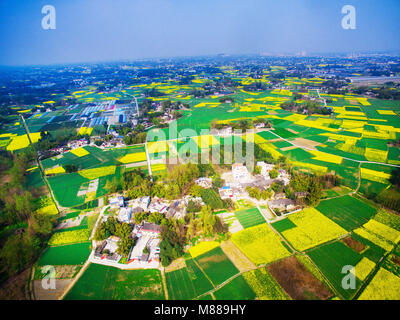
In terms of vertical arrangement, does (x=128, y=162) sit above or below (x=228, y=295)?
above

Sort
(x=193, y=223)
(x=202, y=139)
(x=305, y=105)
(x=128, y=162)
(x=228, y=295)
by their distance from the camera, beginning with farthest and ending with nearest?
(x=305, y=105) → (x=202, y=139) → (x=128, y=162) → (x=193, y=223) → (x=228, y=295)

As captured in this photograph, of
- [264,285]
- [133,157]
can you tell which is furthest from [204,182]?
[133,157]

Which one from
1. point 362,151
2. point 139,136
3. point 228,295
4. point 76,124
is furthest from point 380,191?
point 76,124

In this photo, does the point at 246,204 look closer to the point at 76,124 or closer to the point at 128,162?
the point at 128,162

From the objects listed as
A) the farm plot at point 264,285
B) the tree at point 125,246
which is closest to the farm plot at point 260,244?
the farm plot at point 264,285

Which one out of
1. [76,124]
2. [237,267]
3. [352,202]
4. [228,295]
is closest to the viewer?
[228,295]

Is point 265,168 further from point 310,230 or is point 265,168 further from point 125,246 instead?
point 125,246

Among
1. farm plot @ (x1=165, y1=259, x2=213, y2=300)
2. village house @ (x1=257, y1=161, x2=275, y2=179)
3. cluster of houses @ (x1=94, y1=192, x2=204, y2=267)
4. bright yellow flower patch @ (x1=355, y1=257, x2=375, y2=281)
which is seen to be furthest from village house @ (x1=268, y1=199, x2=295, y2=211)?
farm plot @ (x1=165, y1=259, x2=213, y2=300)

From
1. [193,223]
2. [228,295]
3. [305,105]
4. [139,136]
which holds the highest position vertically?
[305,105]
